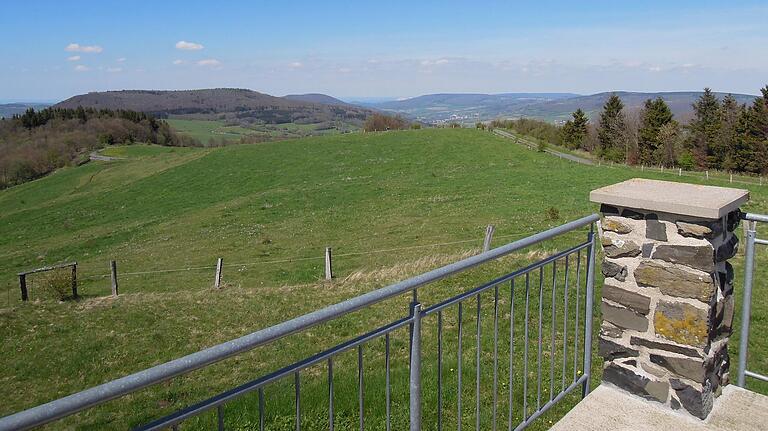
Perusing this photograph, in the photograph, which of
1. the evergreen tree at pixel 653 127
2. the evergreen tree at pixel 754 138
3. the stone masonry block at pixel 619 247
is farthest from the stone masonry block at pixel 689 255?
the evergreen tree at pixel 653 127

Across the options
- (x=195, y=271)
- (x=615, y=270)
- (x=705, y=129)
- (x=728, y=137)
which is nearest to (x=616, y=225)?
(x=615, y=270)

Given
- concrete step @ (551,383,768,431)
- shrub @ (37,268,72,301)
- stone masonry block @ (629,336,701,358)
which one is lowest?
shrub @ (37,268,72,301)

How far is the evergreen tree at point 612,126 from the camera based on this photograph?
49028 millimetres

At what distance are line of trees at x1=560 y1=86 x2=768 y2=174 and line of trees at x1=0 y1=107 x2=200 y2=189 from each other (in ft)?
178

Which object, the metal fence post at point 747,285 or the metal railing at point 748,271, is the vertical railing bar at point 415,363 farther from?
the metal fence post at point 747,285

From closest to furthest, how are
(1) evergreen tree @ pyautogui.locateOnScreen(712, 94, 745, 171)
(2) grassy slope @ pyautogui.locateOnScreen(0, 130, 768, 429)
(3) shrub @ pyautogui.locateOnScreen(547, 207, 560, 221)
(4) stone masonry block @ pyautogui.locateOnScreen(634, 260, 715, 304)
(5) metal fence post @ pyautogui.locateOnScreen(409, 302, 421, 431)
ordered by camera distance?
(5) metal fence post @ pyautogui.locateOnScreen(409, 302, 421, 431)
(4) stone masonry block @ pyautogui.locateOnScreen(634, 260, 715, 304)
(2) grassy slope @ pyautogui.locateOnScreen(0, 130, 768, 429)
(3) shrub @ pyautogui.locateOnScreen(547, 207, 560, 221)
(1) evergreen tree @ pyautogui.locateOnScreen(712, 94, 745, 171)

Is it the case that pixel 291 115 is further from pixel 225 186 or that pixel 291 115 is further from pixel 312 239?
pixel 312 239

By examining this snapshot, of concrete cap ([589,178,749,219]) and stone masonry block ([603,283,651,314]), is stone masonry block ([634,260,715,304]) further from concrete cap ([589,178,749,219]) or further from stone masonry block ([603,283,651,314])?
concrete cap ([589,178,749,219])

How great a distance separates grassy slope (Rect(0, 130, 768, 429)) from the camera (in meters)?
8.39

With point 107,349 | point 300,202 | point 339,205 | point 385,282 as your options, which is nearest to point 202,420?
point 107,349

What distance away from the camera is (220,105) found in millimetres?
148750

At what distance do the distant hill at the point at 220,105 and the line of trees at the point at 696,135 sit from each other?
3140 inches

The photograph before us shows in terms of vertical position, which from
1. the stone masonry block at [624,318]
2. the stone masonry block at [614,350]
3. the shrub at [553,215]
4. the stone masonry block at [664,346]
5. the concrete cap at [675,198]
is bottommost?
the shrub at [553,215]

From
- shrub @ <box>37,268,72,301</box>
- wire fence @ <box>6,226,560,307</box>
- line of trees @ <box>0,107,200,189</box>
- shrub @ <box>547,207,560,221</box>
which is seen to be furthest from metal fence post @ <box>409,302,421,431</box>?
line of trees @ <box>0,107,200,189</box>
